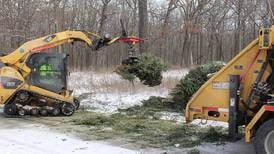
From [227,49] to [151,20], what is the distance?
Answer: 10.1 m

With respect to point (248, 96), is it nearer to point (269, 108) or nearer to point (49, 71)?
point (269, 108)

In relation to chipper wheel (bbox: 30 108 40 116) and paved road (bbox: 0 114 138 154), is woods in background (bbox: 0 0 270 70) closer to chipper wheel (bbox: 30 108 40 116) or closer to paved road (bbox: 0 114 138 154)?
chipper wheel (bbox: 30 108 40 116)

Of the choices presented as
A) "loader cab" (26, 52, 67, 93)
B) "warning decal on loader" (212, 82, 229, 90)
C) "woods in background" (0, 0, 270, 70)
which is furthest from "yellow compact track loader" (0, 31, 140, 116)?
"woods in background" (0, 0, 270, 70)

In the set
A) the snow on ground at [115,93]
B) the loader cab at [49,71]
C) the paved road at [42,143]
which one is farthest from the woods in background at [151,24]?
the paved road at [42,143]

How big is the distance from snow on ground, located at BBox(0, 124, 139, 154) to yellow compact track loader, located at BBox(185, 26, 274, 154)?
5.83 ft

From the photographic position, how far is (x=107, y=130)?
12.5 meters

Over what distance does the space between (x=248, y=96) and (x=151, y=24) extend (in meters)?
47.5

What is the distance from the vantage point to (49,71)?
15336mm

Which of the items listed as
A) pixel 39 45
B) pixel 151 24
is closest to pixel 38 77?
pixel 39 45

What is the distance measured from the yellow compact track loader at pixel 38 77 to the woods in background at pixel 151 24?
19.7 meters

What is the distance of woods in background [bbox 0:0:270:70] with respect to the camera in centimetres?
3775

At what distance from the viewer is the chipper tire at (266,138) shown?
827 cm

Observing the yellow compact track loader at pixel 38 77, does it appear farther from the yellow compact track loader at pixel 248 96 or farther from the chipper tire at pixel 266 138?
the chipper tire at pixel 266 138

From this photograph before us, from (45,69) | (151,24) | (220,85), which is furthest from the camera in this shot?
(151,24)
